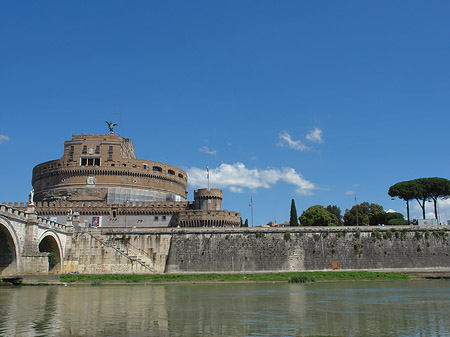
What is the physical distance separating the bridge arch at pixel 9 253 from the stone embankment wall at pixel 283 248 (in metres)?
11.9

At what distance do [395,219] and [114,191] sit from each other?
149ft

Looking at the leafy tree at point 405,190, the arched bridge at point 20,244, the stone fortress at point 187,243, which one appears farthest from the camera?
the leafy tree at point 405,190

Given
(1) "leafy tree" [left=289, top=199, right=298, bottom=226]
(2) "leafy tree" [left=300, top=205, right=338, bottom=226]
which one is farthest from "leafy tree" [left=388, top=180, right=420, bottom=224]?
(1) "leafy tree" [left=289, top=199, right=298, bottom=226]

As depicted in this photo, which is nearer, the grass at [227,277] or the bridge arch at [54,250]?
the grass at [227,277]

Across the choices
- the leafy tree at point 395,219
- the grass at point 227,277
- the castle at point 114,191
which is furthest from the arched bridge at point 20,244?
the leafy tree at point 395,219

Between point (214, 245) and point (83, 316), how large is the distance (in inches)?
1276

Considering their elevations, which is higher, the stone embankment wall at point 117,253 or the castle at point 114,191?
the castle at point 114,191

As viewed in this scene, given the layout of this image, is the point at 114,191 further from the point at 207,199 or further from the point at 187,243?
the point at 187,243

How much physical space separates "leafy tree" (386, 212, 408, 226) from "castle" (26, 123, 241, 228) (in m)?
25.4

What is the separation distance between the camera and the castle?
194ft

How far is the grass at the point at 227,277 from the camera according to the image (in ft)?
123

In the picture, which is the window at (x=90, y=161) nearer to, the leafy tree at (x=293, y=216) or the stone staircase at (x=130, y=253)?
the stone staircase at (x=130, y=253)

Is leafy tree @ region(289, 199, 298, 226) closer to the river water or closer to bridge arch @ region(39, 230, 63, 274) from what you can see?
bridge arch @ region(39, 230, 63, 274)

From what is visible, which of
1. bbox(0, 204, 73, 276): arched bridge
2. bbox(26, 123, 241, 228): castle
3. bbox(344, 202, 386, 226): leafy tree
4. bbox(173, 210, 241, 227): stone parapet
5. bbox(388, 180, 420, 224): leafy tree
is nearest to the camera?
bbox(0, 204, 73, 276): arched bridge
